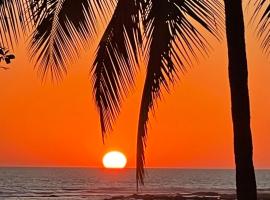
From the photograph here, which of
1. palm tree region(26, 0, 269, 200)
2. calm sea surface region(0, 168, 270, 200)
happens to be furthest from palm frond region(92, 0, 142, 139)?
calm sea surface region(0, 168, 270, 200)

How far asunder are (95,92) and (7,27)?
1.33 m

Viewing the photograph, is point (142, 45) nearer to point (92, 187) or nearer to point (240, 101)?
point (240, 101)

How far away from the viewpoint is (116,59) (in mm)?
8016

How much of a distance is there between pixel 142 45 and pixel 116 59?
0.37 m

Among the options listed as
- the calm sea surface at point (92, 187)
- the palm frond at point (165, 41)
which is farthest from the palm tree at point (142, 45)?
the calm sea surface at point (92, 187)

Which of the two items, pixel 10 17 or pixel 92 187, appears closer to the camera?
pixel 10 17

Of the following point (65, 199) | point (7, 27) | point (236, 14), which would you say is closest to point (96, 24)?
point (7, 27)

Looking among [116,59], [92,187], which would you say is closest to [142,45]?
[116,59]

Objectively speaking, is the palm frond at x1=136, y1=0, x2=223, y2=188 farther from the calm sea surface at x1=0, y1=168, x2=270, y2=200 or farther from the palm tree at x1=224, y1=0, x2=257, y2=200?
the calm sea surface at x1=0, y1=168, x2=270, y2=200

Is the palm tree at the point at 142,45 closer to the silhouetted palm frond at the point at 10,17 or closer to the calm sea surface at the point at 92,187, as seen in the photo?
the silhouetted palm frond at the point at 10,17

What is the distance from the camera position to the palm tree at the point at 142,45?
7.16 meters

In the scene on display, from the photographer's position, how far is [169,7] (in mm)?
7367

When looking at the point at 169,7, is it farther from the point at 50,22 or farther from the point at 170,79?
the point at 50,22

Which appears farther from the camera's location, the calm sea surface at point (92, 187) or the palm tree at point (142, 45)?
the calm sea surface at point (92, 187)
